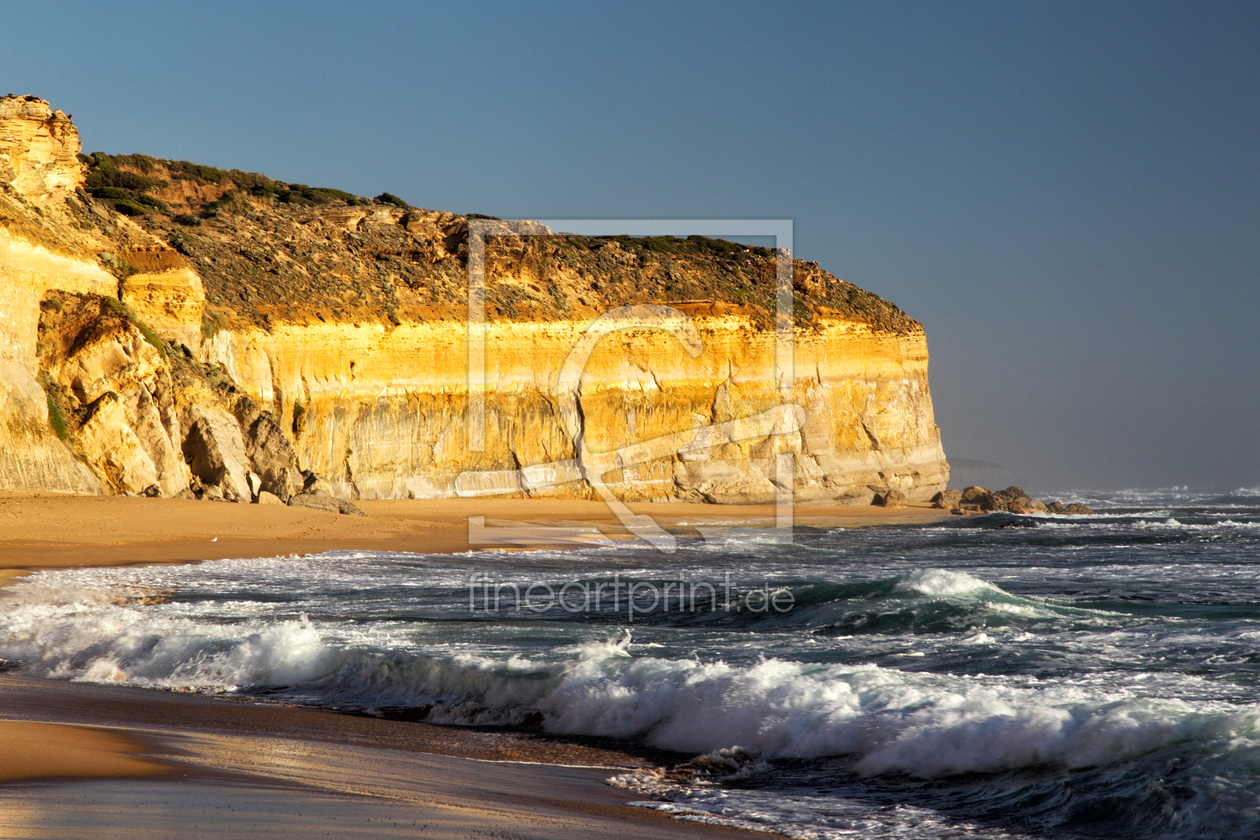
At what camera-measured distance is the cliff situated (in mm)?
21031

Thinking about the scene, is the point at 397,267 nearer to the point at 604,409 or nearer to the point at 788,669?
the point at 604,409

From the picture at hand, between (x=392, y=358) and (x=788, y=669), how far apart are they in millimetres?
25432

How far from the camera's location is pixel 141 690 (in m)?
7.32

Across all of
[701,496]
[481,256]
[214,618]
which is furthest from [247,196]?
[214,618]

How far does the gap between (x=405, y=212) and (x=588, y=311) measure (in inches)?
298

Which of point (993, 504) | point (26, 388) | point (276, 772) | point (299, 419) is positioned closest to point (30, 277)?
point (26, 388)

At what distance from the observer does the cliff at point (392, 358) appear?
21031 millimetres

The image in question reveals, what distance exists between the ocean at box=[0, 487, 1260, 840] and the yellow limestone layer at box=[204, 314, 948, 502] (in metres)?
15.0

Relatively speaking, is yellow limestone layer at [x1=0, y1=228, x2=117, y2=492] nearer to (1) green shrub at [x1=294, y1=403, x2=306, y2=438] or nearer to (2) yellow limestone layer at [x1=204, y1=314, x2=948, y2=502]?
(2) yellow limestone layer at [x1=204, y1=314, x2=948, y2=502]

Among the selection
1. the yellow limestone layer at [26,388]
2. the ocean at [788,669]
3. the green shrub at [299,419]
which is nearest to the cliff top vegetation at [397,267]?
the green shrub at [299,419]

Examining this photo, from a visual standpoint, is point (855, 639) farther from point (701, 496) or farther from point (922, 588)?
point (701, 496)

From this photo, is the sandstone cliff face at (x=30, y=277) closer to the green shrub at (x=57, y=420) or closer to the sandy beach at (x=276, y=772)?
the green shrub at (x=57, y=420)

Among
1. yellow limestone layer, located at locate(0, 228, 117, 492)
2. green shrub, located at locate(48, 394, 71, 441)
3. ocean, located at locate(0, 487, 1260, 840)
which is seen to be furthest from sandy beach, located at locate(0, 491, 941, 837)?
green shrub, located at locate(48, 394, 71, 441)

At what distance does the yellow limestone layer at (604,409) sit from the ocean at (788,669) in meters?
15.0
